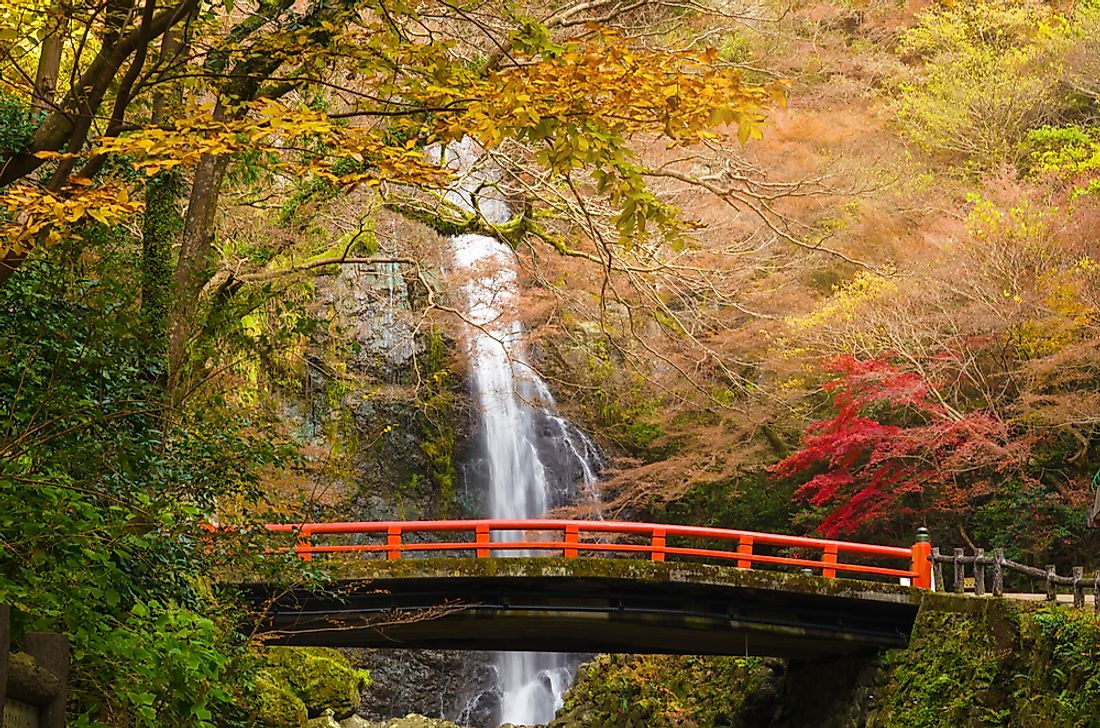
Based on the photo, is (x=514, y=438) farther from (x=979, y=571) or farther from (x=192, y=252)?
(x=192, y=252)

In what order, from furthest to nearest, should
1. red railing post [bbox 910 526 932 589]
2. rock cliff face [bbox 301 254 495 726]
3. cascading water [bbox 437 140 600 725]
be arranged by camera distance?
cascading water [bbox 437 140 600 725]
rock cliff face [bbox 301 254 495 726]
red railing post [bbox 910 526 932 589]

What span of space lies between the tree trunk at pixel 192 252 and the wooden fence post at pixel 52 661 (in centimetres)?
479

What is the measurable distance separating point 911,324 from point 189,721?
13.5m

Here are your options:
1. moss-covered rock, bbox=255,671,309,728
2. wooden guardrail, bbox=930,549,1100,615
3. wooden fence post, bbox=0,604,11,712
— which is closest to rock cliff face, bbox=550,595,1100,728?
wooden guardrail, bbox=930,549,1100,615

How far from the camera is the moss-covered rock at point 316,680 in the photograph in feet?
56.7

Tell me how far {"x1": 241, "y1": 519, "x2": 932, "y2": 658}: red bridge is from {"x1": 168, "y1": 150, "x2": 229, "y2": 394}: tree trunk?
4.19m

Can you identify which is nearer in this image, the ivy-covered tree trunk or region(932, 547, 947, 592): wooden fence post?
the ivy-covered tree trunk

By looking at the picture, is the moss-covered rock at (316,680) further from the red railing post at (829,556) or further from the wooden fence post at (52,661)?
the wooden fence post at (52,661)

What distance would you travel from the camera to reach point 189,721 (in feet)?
20.7

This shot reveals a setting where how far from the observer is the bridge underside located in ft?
43.7

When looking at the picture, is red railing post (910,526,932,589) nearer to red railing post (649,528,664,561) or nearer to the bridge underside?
the bridge underside

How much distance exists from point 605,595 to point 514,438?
919cm

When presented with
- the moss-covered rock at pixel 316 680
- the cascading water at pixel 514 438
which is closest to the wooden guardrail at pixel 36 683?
the moss-covered rock at pixel 316 680

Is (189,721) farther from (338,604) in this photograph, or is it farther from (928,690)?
(928,690)
